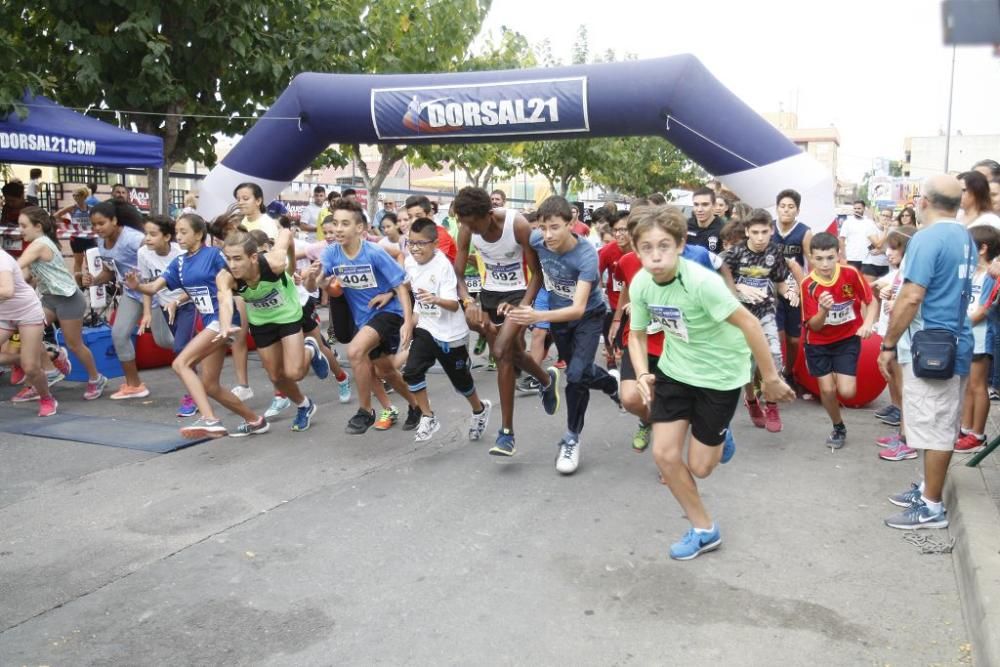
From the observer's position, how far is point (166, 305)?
793 centimetres

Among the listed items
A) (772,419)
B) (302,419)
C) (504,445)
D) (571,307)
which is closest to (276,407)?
(302,419)

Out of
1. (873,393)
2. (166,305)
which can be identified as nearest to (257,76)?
(166,305)

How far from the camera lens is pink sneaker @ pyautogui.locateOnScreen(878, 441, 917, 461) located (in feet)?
20.1

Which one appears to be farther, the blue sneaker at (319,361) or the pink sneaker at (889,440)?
the blue sneaker at (319,361)

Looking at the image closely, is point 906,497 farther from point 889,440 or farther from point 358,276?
point 358,276

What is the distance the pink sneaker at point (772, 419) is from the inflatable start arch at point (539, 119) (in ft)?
9.75

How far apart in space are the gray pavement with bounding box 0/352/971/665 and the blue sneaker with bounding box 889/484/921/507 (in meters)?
0.12

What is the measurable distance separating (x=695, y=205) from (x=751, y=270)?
5.35 ft

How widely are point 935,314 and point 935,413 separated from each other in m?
0.50

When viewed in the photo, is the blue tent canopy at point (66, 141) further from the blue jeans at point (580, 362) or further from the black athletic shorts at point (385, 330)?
the blue jeans at point (580, 362)

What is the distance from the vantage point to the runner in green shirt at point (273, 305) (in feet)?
21.2

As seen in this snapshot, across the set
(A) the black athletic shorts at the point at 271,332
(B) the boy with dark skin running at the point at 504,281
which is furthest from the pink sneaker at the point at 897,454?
(A) the black athletic shorts at the point at 271,332

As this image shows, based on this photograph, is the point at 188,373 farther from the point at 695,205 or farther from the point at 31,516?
the point at 695,205

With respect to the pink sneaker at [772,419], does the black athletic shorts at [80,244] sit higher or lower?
higher
